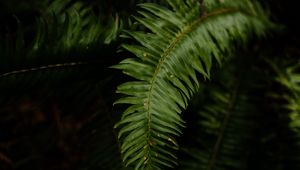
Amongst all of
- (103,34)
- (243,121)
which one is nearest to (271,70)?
(243,121)

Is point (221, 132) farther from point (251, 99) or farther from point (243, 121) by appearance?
point (251, 99)

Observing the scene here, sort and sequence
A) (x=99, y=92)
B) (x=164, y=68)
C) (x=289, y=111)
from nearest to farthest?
(x=164, y=68), (x=99, y=92), (x=289, y=111)

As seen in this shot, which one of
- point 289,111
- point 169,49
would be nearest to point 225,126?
point 289,111

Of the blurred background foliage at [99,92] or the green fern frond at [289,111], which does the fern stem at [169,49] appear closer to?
the blurred background foliage at [99,92]

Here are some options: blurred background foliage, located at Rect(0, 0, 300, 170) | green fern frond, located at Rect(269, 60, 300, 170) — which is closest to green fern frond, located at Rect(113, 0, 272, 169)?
blurred background foliage, located at Rect(0, 0, 300, 170)

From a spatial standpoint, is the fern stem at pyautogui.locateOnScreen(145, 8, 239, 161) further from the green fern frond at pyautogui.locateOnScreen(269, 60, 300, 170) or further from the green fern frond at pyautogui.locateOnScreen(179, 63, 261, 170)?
the green fern frond at pyautogui.locateOnScreen(269, 60, 300, 170)

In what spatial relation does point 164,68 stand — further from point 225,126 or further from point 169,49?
point 225,126

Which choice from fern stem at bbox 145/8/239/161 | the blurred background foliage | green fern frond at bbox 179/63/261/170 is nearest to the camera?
fern stem at bbox 145/8/239/161
